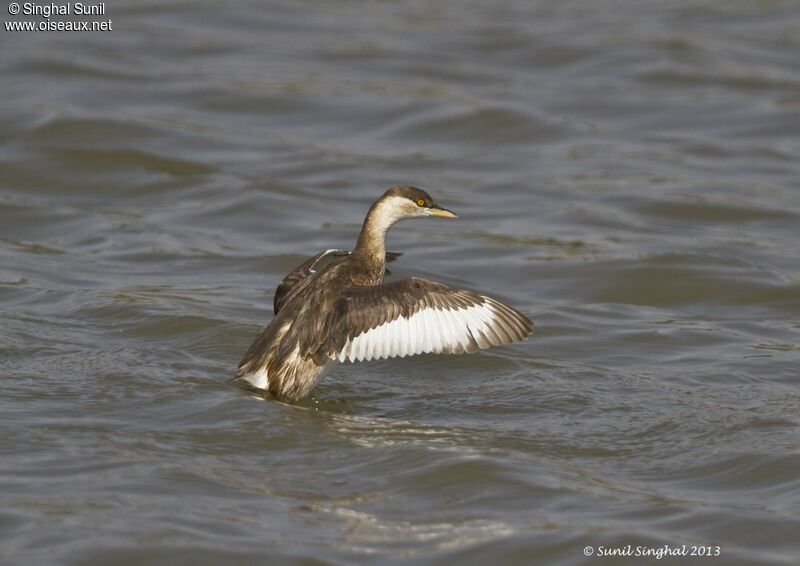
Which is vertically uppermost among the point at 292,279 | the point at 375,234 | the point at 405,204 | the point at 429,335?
the point at 405,204

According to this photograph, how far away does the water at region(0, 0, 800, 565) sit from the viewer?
673 cm

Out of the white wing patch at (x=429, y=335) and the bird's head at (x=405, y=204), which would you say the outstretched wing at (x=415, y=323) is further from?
the bird's head at (x=405, y=204)

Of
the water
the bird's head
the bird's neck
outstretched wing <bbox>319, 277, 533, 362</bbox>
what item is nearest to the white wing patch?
outstretched wing <bbox>319, 277, 533, 362</bbox>

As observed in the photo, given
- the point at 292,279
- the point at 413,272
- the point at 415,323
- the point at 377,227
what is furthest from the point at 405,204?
the point at 413,272

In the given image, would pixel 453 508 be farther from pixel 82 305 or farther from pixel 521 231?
pixel 521 231

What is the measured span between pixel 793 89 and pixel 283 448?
10624 mm

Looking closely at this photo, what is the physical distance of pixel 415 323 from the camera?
805cm

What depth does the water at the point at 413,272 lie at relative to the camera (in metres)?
6.73

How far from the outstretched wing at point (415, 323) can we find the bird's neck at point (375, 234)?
28.2 inches

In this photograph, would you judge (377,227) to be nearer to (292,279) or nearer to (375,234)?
(375,234)

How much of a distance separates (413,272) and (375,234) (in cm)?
256

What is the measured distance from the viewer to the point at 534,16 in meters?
19.2

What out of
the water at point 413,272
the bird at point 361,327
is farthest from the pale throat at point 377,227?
the water at point 413,272

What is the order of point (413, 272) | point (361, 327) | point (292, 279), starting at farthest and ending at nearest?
point (413, 272), point (292, 279), point (361, 327)
